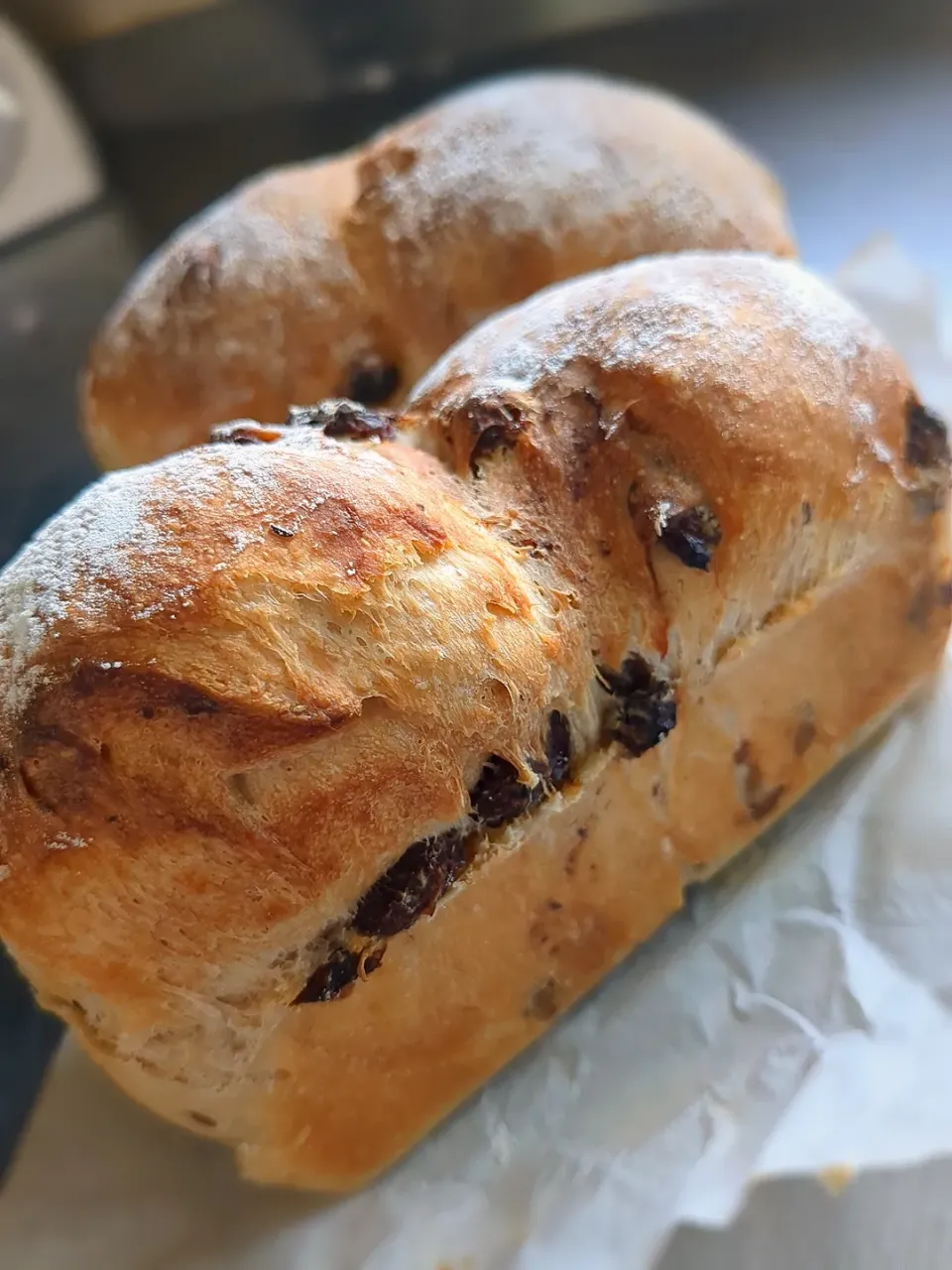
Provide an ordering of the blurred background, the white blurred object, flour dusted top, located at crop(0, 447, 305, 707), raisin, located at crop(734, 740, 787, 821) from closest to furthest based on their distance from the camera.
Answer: flour dusted top, located at crop(0, 447, 305, 707), raisin, located at crop(734, 740, 787, 821), the blurred background, the white blurred object

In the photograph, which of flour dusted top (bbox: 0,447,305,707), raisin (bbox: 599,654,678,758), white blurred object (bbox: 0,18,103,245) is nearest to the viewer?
flour dusted top (bbox: 0,447,305,707)

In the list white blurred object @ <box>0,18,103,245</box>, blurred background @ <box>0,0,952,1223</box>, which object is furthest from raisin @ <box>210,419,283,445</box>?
white blurred object @ <box>0,18,103,245</box>

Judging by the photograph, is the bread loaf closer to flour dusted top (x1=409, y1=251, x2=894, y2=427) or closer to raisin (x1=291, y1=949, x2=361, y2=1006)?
flour dusted top (x1=409, y1=251, x2=894, y2=427)

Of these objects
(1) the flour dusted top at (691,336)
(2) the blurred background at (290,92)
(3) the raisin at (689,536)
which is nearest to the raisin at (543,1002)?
(3) the raisin at (689,536)

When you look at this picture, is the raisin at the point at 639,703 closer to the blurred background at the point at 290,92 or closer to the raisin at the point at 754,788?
the raisin at the point at 754,788

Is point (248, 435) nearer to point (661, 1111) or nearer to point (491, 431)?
Result: point (491, 431)

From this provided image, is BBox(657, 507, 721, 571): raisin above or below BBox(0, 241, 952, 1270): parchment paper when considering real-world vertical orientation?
above

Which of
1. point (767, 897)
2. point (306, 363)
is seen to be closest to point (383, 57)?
point (306, 363)

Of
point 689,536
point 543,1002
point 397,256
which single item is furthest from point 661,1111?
point 397,256
